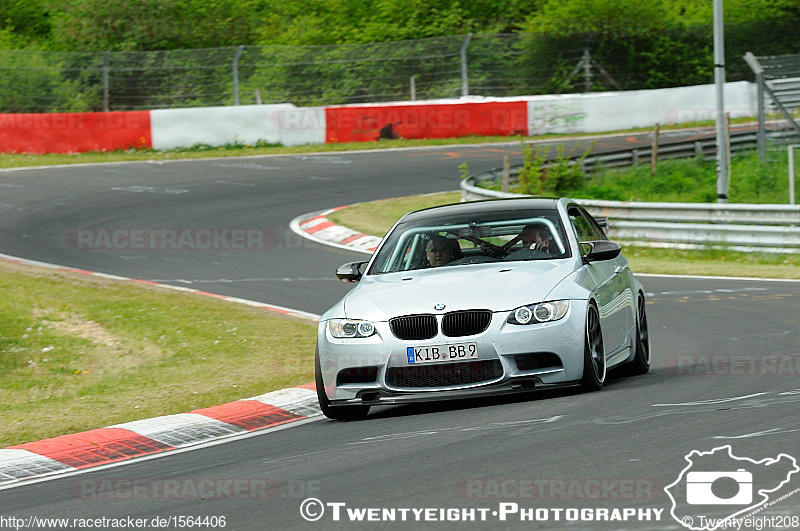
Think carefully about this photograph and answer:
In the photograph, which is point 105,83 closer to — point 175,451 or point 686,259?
point 686,259

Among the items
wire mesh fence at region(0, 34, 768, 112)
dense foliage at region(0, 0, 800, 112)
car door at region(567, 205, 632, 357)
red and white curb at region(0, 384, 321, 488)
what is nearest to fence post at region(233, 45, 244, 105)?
wire mesh fence at region(0, 34, 768, 112)

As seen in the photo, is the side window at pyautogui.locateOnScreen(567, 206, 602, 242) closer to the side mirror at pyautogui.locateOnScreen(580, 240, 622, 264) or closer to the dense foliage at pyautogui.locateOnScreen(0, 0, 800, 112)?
the side mirror at pyautogui.locateOnScreen(580, 240, 622, 264)

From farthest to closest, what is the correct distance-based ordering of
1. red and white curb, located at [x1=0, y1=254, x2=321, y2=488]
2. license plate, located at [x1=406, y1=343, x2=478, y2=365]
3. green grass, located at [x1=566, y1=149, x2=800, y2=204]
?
1. green grass, located at [x1=566, y1=149, x2=800, y2=204]
2. license plate, located at [x1=406, y1=343, x2=478, y2=365]
3. red and white curb, located at [x1=0, y1=254, x2=321, y2=488]

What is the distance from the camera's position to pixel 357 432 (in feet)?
25.8

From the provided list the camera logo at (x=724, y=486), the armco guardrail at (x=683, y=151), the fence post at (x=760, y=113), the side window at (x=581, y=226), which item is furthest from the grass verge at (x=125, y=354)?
the fence post at (x=760, y=113)

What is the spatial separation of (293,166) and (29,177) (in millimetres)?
6384

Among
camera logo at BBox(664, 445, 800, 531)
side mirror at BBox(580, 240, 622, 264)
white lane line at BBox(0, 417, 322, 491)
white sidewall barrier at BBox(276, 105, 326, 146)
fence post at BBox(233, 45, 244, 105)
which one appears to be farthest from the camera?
fence post at BBox(233, 45, 244, 105)

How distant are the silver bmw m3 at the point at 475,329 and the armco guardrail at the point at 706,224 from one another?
1053 cm

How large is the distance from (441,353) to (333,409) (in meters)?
0.97

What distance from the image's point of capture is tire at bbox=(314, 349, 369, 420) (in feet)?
27.7

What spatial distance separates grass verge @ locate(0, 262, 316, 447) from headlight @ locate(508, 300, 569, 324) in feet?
8.81

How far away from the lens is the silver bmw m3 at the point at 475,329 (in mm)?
7988

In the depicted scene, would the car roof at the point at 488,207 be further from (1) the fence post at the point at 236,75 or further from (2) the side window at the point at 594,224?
(1) the fence post at the point at 236,75

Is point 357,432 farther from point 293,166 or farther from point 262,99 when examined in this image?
point 262,99
